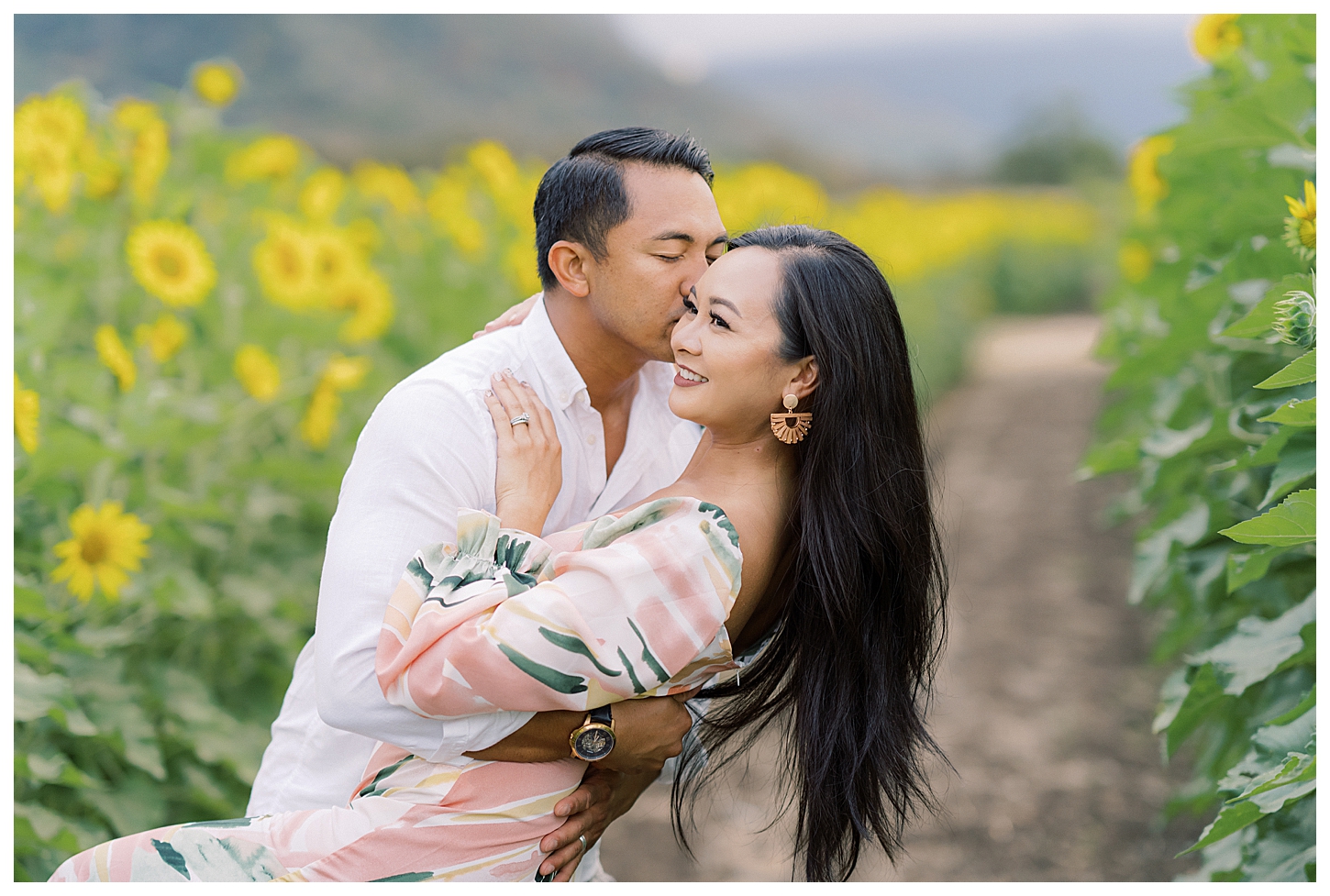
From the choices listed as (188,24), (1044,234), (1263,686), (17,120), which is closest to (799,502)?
(1263,686)

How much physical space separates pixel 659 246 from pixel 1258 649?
55.8 inches

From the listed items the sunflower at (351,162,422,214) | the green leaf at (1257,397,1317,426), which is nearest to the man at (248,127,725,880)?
the green leaf at (1257,397,1317,426)

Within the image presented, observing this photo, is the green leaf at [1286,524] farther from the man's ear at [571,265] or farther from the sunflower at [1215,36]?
the sunflower at [1215,36]

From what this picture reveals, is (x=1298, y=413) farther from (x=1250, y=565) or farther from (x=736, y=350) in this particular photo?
(x=736, y=350)

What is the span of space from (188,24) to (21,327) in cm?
557

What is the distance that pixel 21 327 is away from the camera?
2.75 m

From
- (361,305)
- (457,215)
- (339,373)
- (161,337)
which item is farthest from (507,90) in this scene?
(339,373)

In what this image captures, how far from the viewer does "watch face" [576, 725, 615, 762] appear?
1.79 meters

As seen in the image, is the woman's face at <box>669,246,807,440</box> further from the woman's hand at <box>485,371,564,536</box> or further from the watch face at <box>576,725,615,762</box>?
the watch face at <box>576,725,615,762</box>

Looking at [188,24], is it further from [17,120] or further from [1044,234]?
[1044,234]

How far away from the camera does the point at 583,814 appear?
196 centimetres

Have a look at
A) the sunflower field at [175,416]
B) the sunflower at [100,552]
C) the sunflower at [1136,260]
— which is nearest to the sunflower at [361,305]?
the sunflower field at [175,416]

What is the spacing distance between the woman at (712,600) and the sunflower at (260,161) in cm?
289

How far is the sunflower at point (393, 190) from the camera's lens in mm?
5539
